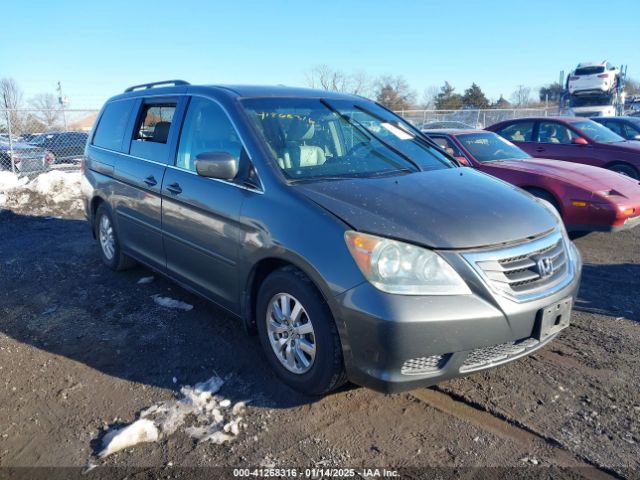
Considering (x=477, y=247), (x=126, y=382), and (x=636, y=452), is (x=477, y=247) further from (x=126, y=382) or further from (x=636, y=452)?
(x=126, y=382)

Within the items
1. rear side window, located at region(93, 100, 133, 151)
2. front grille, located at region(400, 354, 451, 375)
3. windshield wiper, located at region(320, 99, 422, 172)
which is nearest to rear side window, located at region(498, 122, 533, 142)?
windshield wiper, located at region(320, 99, 422, 172)

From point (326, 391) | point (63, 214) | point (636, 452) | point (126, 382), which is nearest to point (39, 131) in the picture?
point (63, 214)

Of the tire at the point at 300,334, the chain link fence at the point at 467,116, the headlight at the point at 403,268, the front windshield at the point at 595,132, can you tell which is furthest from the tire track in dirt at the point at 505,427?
the chain link fence at the point at 467,116

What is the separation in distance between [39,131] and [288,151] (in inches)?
587

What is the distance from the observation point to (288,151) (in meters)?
3.59

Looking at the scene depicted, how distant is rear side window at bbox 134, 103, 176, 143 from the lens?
176 inches

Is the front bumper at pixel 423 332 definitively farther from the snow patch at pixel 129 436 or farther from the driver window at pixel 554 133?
the driver window at pixel 554 133

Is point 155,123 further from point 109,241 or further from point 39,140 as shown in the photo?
point 39,140

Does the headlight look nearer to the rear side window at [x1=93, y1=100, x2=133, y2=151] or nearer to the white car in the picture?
the rear side window at [x1=93, y1=100, x2=133, y2=151]

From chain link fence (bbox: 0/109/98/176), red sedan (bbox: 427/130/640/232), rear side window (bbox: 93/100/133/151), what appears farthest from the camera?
chain link fence (bbox: 0/109/98/176)

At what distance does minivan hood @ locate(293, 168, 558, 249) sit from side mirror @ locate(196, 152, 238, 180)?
50 cm

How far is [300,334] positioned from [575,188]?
4826 millimetres

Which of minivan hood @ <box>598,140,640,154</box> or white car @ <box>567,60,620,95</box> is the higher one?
white car @ <box>567,60,620,95</box>

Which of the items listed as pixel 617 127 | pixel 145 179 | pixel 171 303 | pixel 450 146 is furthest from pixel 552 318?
pixel 617 127
